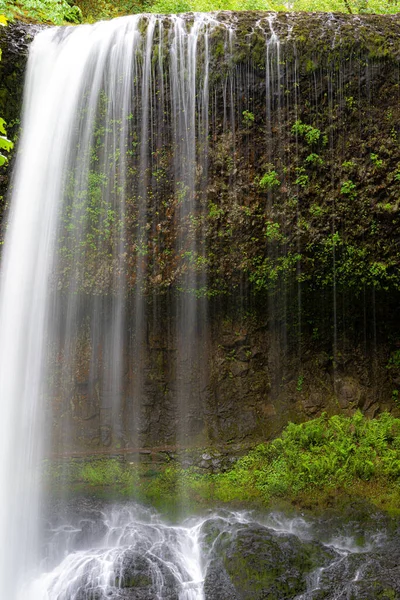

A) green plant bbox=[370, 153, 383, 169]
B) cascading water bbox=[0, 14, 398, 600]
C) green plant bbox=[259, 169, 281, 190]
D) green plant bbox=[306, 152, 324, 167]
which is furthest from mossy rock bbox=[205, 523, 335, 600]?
green plant bbox=[370, 153, 383, 169]

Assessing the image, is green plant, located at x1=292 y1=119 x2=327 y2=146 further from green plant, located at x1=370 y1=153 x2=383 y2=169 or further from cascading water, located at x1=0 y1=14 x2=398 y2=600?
green plant, located at x1=370 y1=153 x2=383 y2=169

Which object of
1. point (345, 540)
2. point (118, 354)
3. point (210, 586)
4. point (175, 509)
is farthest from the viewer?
point (118, 354)

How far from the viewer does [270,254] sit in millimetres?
7152

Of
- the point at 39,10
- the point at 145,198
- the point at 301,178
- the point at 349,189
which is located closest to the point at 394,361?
the point at 349,189

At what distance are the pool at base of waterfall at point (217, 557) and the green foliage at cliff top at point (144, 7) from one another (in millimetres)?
8311

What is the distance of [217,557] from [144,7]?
11967 millimetres

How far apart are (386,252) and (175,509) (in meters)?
4.49

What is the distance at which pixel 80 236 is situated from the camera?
725 centimetres

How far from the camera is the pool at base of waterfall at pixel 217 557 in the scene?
4.80m

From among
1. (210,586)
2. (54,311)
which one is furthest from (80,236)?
(210,586)

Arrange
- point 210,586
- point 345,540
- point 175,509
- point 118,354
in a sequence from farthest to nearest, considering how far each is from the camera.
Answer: point 118,354, point 175,509, point 345,540, point 210,586

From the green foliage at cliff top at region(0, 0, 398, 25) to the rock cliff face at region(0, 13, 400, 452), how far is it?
2106 mm

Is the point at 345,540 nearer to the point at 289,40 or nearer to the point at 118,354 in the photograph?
the point at 118,354

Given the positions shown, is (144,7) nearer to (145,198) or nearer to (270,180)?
(145,198)
